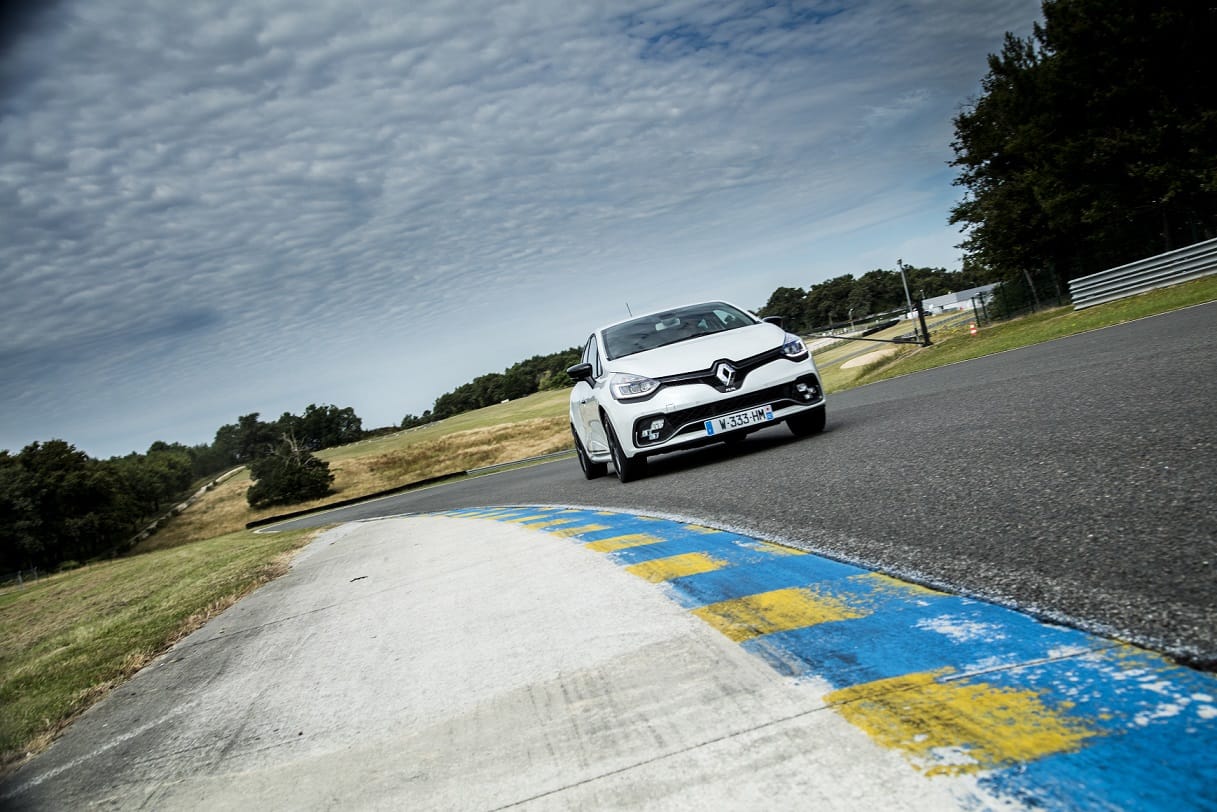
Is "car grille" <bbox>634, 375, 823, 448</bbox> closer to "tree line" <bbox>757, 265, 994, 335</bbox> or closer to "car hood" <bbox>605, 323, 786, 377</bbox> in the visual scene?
"car hood" <bbox>605, 323, 786, 377</bbox>

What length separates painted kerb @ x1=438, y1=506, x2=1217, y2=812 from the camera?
4.78 feet

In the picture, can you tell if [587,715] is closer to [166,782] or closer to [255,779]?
[255,779]

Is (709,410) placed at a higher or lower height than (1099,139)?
lower

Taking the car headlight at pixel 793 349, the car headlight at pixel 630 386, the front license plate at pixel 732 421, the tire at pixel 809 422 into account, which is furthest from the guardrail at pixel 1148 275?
the car headlight at pixel 630 386

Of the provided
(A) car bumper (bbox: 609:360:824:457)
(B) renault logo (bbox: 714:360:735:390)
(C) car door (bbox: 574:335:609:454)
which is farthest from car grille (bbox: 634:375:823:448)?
(C) car door (bbox: 574:335:609:454)

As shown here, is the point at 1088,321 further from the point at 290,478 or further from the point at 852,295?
the point at 852,295

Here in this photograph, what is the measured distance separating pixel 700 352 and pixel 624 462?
4.85ft

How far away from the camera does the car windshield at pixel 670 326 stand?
8578 mm

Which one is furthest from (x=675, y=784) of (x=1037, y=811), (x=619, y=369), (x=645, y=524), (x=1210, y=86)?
(x=1210, y=86)

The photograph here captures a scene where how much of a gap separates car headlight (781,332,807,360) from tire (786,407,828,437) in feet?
2.12

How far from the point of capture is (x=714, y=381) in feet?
24.8

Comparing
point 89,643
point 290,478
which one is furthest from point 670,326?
point 290,478

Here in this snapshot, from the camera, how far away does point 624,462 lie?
8523 millimetres

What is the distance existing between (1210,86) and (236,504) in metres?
55.0
